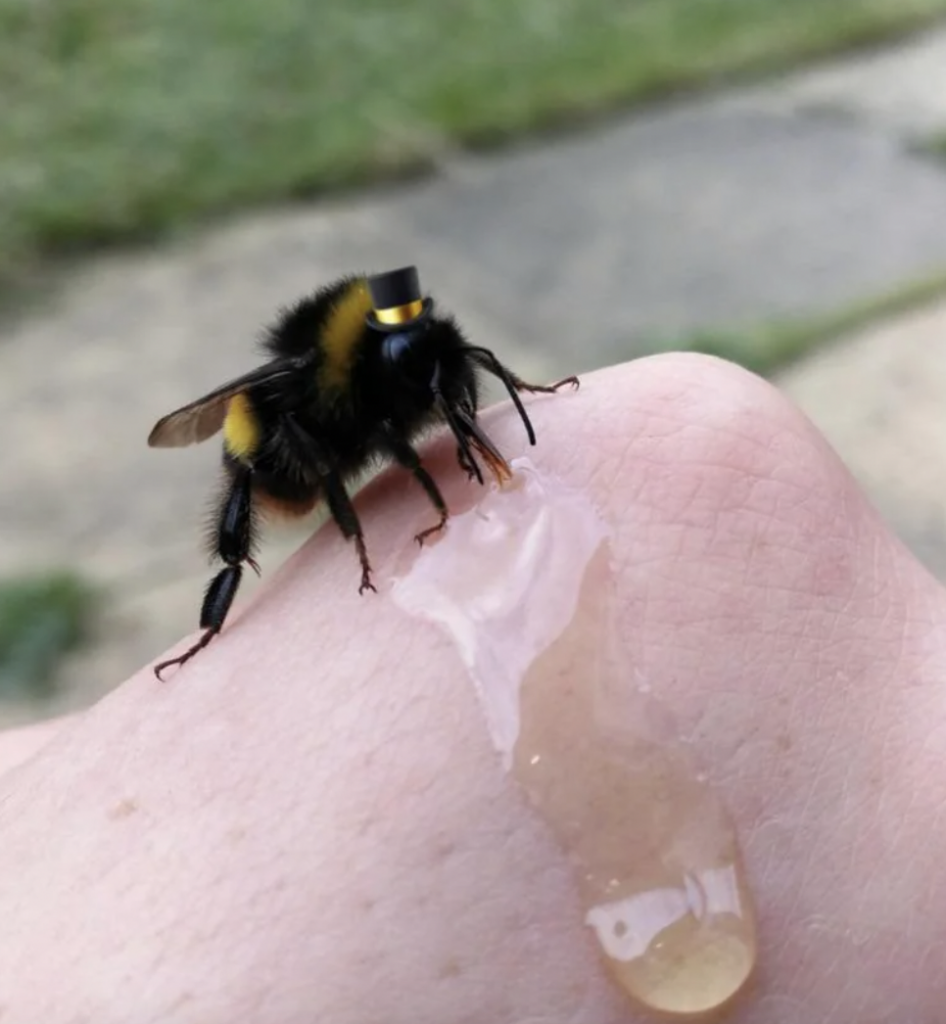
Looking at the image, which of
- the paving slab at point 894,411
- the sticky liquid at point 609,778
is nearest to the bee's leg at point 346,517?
the sticky liquid at point 609,778

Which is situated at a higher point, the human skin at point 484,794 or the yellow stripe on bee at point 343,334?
→ the yellow stripe on bee at point 343,334

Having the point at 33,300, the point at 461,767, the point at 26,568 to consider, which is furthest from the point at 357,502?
the point at 33,300

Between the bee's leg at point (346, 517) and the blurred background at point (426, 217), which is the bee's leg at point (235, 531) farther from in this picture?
the blurred background at point (426, 217)

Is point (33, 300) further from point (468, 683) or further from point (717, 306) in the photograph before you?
point (468, 683)

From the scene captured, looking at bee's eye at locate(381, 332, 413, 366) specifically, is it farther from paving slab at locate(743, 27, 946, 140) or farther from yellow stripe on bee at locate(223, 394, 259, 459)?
paving slab at locate(743, 27, 946, 140)

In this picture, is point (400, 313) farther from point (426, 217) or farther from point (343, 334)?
point (426, 217)

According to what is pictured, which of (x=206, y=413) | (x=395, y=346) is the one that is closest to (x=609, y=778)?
(x=395, y=346)

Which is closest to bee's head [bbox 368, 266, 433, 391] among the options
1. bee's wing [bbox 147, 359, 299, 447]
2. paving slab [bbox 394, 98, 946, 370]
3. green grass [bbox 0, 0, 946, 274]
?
bee's wing [bbox 147, 359, 299, 447]
